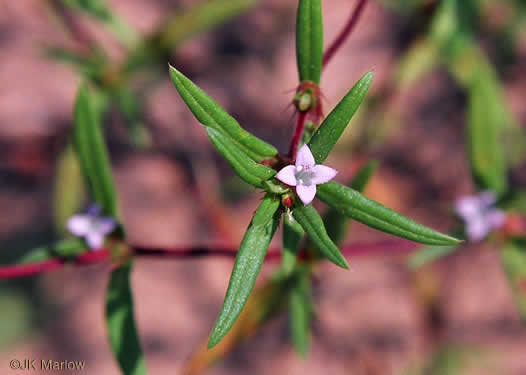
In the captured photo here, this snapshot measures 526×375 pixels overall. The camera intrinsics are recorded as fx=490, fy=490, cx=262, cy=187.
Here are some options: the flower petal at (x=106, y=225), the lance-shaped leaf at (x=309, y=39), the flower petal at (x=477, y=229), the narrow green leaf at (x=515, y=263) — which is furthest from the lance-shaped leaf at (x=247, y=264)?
the narrow green leaf at (x=515, y=263)

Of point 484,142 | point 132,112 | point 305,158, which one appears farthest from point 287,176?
point 132,112

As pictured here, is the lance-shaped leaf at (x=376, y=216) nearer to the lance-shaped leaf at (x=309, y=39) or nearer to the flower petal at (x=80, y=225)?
the lance-shaped leaf at (x=309, y=39)

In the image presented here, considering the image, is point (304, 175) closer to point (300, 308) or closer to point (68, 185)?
point (300, 308)

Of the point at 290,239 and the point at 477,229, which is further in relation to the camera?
the point at 477,229

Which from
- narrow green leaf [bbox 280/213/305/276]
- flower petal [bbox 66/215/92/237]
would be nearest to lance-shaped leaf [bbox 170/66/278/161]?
narrow green leaf [bbox 280/213/305/276]

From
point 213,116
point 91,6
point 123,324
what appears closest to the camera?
point 213,116

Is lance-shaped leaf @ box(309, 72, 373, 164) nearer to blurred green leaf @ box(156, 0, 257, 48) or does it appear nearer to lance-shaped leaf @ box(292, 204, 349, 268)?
lance-shaped leaf @ box(292, 204, 349, 268)

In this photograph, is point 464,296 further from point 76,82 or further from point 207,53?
point 76,82
